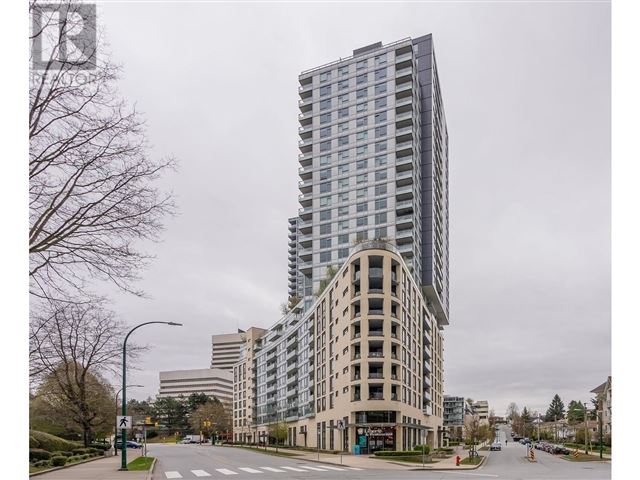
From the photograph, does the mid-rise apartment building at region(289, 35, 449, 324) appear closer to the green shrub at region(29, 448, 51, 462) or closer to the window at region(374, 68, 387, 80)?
the window at region(374, 68, 387, 80)

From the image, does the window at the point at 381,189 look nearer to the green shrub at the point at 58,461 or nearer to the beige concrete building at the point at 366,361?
the beige concrete building at the point at 366,361

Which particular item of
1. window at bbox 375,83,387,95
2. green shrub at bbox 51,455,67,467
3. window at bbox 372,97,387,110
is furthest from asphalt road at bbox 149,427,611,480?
window at bbox 375,83,387,95

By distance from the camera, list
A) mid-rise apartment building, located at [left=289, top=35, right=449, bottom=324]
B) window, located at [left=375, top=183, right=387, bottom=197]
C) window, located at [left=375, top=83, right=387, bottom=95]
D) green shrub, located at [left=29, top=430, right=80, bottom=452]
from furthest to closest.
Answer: window, located at [left=375, top=83, right=387, bottom=95]
window, located at [left=375, top=183, right=387, bottom=197]
mid-rise apartment building, located at [left=289, top=35, right=449, bottom=324]
green shrub, located at [left=29, top=430, right=80, bottom=452]

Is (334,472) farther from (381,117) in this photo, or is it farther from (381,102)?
(381,102)

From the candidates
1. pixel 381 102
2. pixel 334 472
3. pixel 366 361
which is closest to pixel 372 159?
pixel 381 102

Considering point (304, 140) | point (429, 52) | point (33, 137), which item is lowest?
point (33, 137)

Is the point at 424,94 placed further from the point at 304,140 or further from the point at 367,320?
the point at 367,320

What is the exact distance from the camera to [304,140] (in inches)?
4198

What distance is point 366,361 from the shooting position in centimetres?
6994

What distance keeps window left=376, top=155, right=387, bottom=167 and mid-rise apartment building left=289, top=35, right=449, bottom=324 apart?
6.3 inches

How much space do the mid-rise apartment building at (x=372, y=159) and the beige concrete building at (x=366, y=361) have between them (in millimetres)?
8557

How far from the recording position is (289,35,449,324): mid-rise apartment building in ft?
310

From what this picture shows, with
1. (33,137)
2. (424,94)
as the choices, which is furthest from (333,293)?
(33,137)
